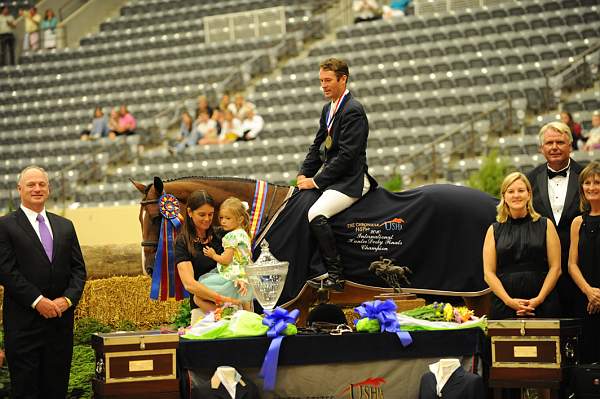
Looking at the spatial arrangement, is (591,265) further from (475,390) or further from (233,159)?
(233,159)

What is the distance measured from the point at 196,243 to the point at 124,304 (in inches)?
146

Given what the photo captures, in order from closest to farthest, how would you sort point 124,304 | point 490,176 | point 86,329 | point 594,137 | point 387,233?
point 387,233 < point 86,329 < point 124,304 < point 490,176 < point 594,137

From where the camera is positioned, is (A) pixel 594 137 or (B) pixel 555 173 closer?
(B) pixel 555 173

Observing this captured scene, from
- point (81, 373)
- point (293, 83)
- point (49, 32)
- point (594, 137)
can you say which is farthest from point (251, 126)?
point (81, 373)

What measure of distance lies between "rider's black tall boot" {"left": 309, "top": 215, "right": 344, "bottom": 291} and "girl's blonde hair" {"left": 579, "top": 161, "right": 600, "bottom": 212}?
70.0 inches

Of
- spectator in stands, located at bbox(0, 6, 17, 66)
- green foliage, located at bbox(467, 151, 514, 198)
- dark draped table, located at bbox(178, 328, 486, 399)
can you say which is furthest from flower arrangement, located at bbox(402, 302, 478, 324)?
spectator in stands, located at bbox(0, 6, 17, 66)

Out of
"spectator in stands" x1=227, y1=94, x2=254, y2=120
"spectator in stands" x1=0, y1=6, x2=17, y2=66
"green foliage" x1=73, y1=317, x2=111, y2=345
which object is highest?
"spectator in stands" x1=0, y1=6, x2=17, y2=66

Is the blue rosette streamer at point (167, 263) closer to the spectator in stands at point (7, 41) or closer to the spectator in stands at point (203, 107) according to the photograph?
the spectator in stands at point (203, 107)

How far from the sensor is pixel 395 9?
21.9m

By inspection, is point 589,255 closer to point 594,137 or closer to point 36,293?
point 36,293

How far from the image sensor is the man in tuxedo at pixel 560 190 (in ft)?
22.4

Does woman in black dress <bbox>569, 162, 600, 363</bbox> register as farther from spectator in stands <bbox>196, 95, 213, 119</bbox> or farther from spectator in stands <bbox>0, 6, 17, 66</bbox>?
spectator in stands <bbox>0, 6, 17, 66</bbox>

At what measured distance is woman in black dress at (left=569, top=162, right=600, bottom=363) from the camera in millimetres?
6441

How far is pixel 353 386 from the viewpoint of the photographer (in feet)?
19.5
